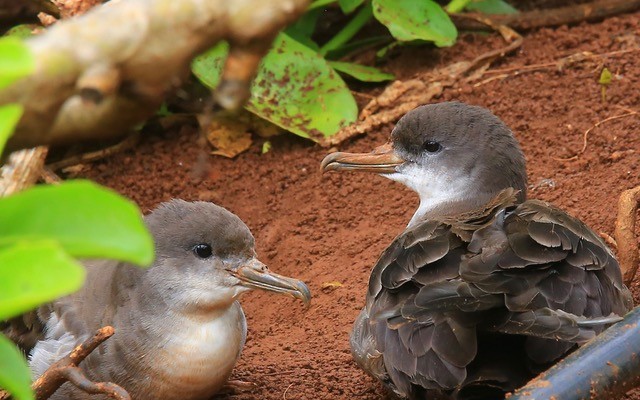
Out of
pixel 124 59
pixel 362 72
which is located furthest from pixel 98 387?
pixel 362 72

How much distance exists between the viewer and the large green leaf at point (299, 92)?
246 inches

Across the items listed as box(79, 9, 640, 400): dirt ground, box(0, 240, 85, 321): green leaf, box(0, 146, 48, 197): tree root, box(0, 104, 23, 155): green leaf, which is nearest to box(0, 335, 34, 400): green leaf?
box(0, 240, 85, 321): green leaf

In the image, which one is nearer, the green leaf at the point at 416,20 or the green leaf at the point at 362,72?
the green leaf at the point at 416,20

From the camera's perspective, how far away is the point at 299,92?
20.8 feet

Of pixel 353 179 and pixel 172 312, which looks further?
pixel 353 179

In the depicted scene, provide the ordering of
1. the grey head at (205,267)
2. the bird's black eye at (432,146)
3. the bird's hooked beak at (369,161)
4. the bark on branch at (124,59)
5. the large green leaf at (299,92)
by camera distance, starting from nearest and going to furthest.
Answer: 1. the bark on branch at (124,59)
2. the grey head at (205,267)
3. the bird's black eye at (432,146)
4. the bird's hooked beak at (369,161)
5. the large green leaf at (299,92)

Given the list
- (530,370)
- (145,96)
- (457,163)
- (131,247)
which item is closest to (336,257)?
(457,163)

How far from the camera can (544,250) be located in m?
3.55

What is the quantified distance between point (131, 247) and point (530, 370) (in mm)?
2221

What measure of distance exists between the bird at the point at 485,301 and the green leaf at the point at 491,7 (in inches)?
118

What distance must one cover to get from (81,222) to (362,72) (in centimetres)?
532

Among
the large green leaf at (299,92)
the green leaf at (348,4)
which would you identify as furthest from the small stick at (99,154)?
the green leaf at (348,4)

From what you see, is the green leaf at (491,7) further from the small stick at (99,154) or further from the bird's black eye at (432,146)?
the small stick at (99,154)

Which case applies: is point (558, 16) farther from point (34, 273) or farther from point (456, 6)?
point (34, 273)
